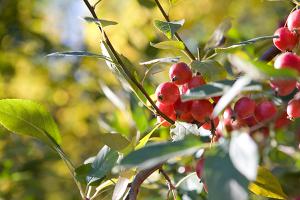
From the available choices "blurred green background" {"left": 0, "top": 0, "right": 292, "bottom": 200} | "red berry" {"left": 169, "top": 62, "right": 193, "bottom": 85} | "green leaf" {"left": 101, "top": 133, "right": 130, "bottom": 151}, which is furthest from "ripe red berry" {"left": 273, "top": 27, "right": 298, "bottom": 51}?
"blurred green background" {"left": 0, "top": 0, "right": 292, "bottom": 200}

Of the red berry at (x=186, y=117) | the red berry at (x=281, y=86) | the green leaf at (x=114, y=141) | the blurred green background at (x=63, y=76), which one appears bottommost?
the blurred green background at (x=63, y=76)

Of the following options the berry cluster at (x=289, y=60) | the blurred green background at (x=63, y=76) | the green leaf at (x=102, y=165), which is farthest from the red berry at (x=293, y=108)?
the blurred green background at (x=63, y=76)

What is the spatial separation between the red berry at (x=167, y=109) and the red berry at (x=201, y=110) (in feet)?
0.17

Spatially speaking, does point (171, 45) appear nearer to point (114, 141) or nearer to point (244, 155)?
point (114, 141)

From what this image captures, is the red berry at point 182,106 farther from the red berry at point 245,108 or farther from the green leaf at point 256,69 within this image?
the green leaf at point 256,69

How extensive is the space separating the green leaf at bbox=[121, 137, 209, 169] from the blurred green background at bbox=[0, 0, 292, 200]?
44.4 inches

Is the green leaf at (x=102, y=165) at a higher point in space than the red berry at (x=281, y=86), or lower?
lower

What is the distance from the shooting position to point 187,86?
2.15 feet

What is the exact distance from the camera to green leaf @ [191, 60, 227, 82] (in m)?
0.64

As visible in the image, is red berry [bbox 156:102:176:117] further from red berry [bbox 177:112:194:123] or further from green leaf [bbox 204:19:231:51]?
green leaf [bbox 204:19:231:51]

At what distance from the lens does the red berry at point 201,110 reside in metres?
0.61

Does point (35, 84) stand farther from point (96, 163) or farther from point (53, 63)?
point (96, 163)

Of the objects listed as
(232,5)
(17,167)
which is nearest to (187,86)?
(17,167)

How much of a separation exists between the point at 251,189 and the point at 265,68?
26cm
